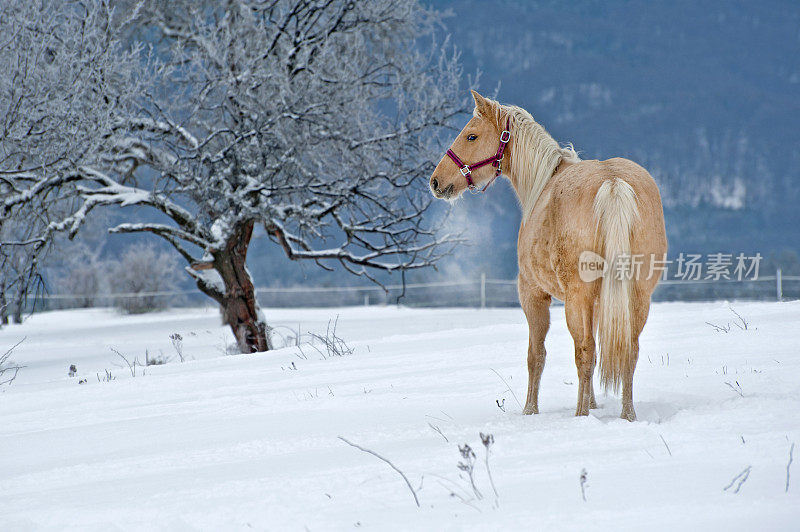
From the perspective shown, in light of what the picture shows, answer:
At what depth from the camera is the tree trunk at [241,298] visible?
35.2ft

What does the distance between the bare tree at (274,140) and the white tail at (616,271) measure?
6823 millimetres

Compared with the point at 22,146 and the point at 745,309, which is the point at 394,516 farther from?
the point at 22,146

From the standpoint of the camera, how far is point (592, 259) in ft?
9.74

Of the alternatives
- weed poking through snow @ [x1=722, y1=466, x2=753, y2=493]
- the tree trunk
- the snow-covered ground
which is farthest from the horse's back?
the tree trunk

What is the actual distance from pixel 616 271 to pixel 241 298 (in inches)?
351

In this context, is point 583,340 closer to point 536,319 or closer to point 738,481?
point 536,319

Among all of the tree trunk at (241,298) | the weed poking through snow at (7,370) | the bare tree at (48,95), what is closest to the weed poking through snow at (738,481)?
the weed poking through snow at (7,370)

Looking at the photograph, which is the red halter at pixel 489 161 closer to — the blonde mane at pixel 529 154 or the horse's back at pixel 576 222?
the blonde mane at pixel 529 154

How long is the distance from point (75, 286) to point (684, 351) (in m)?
29.6

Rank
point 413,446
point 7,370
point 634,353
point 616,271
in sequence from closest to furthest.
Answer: point 413,446 → point 616,271 → point 634,353 → point 7,370

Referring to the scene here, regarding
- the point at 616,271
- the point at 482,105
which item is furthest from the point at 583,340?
the point at 482,105

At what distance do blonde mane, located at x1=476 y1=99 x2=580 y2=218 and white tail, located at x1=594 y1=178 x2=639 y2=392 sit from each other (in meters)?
0.68

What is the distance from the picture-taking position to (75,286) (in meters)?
28.8

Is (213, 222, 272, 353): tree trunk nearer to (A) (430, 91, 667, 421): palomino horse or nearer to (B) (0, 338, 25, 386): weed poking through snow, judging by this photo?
(B) (0, 338, 25, 386): weed poking through snow
